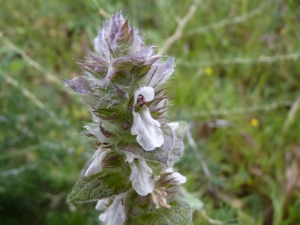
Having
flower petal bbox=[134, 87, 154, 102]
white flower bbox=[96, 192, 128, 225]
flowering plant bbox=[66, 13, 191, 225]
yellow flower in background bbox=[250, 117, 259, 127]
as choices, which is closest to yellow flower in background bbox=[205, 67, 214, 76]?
yellow flower in background bbox=[250, 117, 259, 127]

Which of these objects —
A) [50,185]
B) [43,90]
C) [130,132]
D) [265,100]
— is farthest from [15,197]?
[265,100]

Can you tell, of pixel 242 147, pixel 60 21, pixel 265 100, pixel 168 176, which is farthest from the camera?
pixel 60 21

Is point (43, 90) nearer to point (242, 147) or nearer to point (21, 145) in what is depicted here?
point (21, 145)

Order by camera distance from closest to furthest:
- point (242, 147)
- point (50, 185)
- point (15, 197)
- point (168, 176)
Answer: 1. point (168, 176)
2. point (15, 197)
3. point (50, 185)
4. point (242, 147)

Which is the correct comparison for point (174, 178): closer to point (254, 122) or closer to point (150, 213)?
point (150, 213)

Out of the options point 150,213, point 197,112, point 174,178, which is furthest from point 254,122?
point 150,213

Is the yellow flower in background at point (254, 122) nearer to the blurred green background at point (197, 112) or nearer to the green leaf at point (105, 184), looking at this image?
the blurred green background at point (197, 112)
